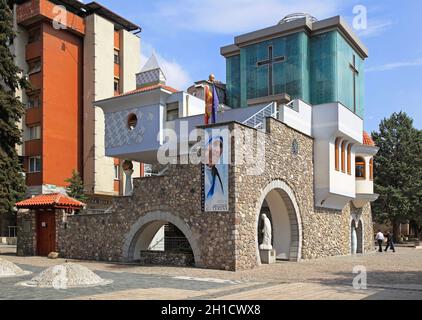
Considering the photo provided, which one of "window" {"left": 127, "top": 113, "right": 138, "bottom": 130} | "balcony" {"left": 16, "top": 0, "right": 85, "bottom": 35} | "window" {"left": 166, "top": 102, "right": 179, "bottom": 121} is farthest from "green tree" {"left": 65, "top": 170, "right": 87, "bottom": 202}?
"window" {"left": 166, "top": 102, "right": 179, "bottom": 121}

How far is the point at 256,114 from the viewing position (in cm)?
2205

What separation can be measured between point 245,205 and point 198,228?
1.99m

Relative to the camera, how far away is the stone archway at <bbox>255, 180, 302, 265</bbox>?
2238cm

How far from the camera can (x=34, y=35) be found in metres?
38.5

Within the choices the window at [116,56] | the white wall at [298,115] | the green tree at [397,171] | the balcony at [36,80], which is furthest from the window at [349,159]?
the balcony at [36,80]

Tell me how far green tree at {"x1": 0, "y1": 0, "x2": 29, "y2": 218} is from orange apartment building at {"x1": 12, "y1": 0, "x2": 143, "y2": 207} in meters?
8.81

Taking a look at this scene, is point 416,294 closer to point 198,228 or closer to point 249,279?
point 249,279

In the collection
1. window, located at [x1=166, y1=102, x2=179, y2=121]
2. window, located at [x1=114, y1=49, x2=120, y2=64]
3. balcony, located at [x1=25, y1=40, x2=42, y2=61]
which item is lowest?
window, located at [x1=166, y1=102, x2=179, y2=121]

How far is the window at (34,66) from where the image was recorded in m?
37.8

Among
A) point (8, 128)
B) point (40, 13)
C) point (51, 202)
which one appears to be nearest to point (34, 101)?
point (40, 13)

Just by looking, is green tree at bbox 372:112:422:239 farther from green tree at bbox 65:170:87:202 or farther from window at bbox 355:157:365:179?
green tree at bbox 65:170:87:202

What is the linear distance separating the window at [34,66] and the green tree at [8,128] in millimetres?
10201

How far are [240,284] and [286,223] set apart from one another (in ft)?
32.1

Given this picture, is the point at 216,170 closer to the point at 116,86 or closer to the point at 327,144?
the point at 327,144
